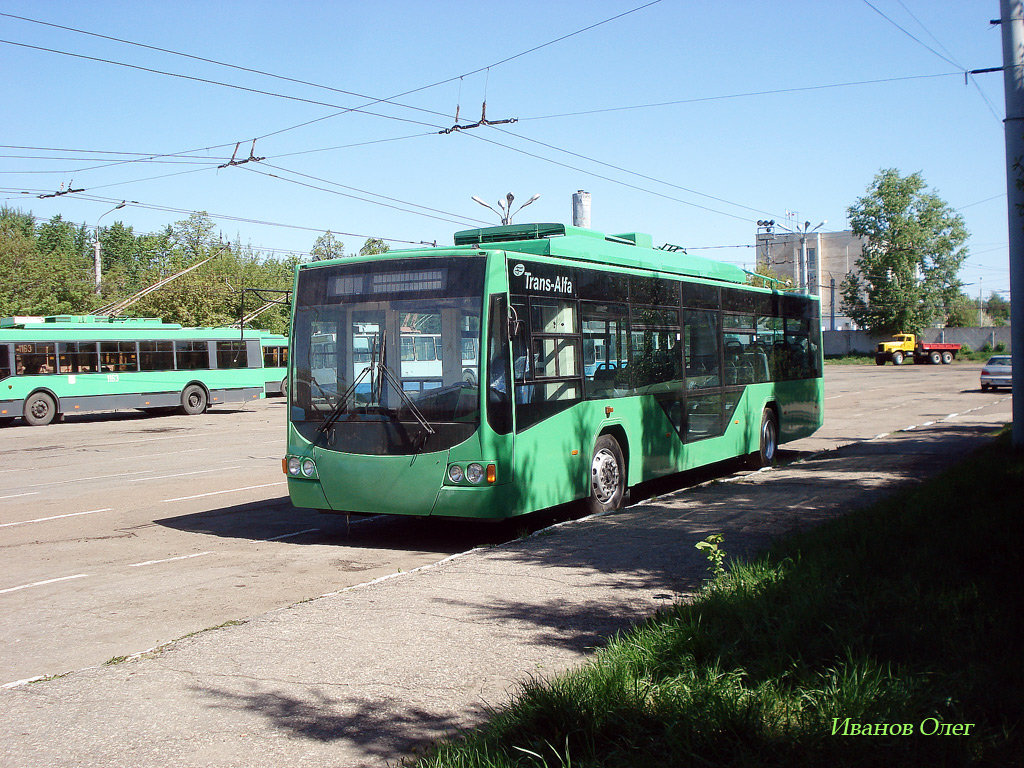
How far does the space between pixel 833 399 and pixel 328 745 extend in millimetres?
33161

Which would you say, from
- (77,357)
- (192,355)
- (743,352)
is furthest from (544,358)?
(192,355)

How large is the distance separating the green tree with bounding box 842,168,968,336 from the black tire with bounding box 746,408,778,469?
73997 mm

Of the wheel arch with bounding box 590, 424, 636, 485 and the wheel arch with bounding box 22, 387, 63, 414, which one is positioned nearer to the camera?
the wheel arch with bounding box 590, 424, 636, 485

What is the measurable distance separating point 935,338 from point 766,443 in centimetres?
8005

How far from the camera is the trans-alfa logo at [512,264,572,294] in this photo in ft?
30.2

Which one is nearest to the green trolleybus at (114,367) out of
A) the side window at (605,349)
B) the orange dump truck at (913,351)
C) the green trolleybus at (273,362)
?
the green trolleybus at (273,362)

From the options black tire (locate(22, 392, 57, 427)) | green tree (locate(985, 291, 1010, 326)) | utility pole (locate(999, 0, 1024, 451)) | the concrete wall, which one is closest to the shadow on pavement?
utility pole (locate(999, 0, 1024, 451))

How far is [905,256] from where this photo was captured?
8312 cm

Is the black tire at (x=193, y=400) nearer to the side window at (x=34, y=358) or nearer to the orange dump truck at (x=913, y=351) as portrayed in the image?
the side window at (x=34, y=358)

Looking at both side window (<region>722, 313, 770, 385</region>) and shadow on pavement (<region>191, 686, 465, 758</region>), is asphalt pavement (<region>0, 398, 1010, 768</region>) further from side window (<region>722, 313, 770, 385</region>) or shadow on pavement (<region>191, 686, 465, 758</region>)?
side window (<region>722, 313, 770, 385</region>)

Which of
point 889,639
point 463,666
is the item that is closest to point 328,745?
point 463,666

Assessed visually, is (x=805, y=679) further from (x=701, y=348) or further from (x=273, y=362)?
(x=273, y=362)

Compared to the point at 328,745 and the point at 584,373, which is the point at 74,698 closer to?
the point at 328,745

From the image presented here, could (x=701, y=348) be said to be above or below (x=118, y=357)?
below
